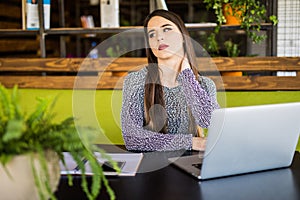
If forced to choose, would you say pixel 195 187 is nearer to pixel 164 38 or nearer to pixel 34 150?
pixel 34 150

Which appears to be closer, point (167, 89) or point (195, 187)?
point (195, 187)

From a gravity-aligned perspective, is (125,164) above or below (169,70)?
below

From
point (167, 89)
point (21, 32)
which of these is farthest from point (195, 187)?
point (21, 32)

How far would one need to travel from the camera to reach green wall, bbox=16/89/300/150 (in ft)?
8.83

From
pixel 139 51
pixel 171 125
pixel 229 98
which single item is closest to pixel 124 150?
pixel 171 125

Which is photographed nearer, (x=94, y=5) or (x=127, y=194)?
(x=127, y=194)

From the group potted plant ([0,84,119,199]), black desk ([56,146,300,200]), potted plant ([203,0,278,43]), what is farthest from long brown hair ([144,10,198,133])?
potted plant ([0,84,119,199])

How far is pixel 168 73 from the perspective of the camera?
84.6 inches

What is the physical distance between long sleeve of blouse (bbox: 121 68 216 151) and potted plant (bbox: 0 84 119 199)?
2.74 feet

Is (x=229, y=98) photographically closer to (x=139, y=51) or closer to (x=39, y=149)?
(x=39, y=149)

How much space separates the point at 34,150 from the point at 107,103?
1.86 m

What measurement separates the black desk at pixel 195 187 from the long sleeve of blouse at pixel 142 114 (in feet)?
1.19

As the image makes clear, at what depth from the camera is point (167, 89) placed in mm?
2184

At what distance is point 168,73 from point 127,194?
3.22 ft
